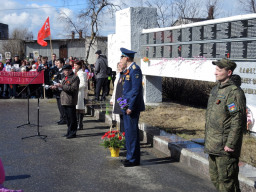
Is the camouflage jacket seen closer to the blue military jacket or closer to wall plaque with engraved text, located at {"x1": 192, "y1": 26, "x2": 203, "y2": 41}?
the blue military jacket

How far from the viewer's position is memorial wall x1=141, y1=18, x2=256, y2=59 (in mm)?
7648

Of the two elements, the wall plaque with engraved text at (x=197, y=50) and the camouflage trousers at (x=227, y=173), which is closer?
the camouflage trousers at (x=227, y=173)

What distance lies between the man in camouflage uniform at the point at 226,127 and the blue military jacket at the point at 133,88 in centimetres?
202

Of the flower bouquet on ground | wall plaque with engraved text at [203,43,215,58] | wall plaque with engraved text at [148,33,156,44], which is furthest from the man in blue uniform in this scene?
wall plaque with engraved text at [148,33,156,44]

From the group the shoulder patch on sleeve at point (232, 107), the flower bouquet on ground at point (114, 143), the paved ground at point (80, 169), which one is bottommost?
the paved ground at point (80, 169)

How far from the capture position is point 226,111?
3961mm

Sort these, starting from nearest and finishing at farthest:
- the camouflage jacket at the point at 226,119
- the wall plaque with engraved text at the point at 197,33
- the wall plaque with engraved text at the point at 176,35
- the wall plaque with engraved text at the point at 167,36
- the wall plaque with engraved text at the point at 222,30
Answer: the camouflage jacket at the point at 226,119, the wall plaque with engraved text at the point at 222,30, the wall plaque with engraved text at the point at 197,33, the wall plaque with engraved text at the point at 176,35, the wall plaque with engraved text at the point at 167,36

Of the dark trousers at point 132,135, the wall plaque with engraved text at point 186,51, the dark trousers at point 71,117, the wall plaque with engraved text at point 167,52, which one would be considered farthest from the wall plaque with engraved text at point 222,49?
the dark trousers at point 71,117

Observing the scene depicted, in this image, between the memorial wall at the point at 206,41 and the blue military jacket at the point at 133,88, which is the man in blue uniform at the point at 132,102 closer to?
the blue military jacket at the point at 133,88

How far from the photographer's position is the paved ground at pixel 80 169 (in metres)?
5.20

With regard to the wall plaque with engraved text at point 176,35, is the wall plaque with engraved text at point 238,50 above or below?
below

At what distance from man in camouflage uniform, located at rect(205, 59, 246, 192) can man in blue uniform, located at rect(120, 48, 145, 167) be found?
204cm

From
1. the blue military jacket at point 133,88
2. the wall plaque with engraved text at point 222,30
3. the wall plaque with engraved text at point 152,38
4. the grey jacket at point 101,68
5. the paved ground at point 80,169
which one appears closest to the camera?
the paved ground at point 80,169

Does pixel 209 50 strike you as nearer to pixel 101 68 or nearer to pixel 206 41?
pixel 206 41
